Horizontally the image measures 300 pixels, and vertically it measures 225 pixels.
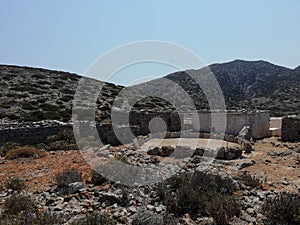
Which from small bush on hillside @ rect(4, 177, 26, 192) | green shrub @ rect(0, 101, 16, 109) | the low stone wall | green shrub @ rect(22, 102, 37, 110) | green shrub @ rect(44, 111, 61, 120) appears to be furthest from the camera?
green shrub @ rect(22, 102, 37, 110)

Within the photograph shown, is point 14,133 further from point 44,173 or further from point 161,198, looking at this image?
point 161,198

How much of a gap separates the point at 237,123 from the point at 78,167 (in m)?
10.2

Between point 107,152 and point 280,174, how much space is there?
5814 millimetres

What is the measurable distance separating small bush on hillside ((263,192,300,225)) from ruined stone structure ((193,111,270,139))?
11.7 m

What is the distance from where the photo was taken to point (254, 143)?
16844 millimetres

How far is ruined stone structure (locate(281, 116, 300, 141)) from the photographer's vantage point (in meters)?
17.3

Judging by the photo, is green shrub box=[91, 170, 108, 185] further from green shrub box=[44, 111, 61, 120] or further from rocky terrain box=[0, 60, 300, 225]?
green shrub box=[44, 111, 61, 120]

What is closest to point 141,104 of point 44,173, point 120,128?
point 120,128

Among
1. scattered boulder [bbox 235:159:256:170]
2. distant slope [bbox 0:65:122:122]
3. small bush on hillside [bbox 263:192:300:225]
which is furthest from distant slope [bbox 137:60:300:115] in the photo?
small bush on hillside [bbox 263:192:300:225]

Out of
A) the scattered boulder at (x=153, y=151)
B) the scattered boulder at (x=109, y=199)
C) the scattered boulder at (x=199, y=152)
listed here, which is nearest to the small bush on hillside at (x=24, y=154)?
the scattered boulder at (x=153, y=151)

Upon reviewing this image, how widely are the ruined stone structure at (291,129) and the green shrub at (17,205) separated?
1384 cm

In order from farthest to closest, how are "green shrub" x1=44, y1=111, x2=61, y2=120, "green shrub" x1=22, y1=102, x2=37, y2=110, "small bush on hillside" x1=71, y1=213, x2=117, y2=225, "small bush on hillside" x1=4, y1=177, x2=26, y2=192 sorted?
"green shrub" x1=22, y1=102, x2=37, y2=110 → "green shrub" x1=44, y1=111, x2=61, y2=120 → "small bush on hillside" x1=4, y1=177, x2=26, y2=192 → "small bush on hillside" x1=71, y1=213, x2=117, y2=225

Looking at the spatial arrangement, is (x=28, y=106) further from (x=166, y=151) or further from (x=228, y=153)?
(x=228, y=153)

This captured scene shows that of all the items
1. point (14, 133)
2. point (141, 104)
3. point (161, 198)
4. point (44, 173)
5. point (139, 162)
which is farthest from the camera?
point (141, 104)
